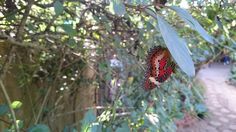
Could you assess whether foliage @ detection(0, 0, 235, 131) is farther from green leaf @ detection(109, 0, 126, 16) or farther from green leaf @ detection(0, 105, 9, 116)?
green leaf @ detection(109, 0, 126, 16)

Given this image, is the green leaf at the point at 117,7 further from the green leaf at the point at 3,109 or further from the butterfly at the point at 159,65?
the green leaf at the point at 3,109

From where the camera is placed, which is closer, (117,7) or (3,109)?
(117,7)

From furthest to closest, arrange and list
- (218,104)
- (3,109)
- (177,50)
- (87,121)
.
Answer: (218,104) → (3,109) → (87,121) → (177,50)

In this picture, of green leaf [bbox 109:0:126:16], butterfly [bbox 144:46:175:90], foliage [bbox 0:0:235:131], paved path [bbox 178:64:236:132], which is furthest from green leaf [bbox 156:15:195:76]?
paved path [bbox 178:64:236:132]

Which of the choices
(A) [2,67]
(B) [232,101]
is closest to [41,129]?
(A) [2,67]

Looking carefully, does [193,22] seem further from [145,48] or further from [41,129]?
[145,48]

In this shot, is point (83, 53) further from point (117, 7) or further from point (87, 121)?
point (117, 7)

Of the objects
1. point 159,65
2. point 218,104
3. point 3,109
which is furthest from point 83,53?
point 218,104
